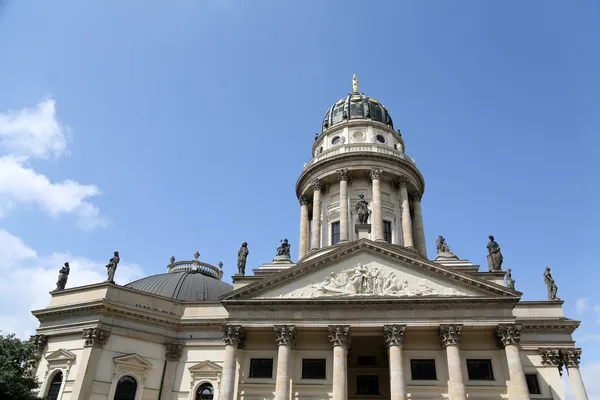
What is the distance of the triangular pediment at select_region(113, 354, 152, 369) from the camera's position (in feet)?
92.2

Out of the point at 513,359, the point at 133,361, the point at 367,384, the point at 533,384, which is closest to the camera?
the point at 513,359

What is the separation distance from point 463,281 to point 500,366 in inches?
199

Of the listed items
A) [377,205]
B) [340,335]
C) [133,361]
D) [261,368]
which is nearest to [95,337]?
[133,361]

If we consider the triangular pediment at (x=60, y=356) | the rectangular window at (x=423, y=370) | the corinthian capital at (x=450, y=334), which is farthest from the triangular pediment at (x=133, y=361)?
the corinthian capital at (x=450, y=334)

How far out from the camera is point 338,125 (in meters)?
45.2

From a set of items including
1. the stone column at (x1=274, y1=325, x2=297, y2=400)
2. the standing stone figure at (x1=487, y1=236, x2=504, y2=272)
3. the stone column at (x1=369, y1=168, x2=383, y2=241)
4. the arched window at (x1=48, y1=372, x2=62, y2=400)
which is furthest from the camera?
the stone column at (x1=369, y1=168, x2=383, y2=241)

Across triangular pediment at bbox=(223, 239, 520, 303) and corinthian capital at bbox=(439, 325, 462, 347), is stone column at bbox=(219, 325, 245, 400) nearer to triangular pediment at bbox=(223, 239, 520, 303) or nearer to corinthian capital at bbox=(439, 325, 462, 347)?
triangular pediment at bbox=(223, 239, 520, 303)

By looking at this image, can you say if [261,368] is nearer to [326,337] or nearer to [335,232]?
[326,337]

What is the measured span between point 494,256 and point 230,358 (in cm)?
1883

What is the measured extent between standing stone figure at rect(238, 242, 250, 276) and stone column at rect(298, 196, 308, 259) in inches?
287

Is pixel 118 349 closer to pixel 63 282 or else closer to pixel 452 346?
pixel 63 282

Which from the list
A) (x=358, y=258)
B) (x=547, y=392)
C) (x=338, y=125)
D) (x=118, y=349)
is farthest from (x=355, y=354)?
(x=338, y=125)

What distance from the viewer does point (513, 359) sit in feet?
81.7

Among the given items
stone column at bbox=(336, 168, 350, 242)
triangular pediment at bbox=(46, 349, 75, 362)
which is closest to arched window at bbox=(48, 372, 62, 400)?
triangular pediment at bbox=(46, 349, 75, 362)
